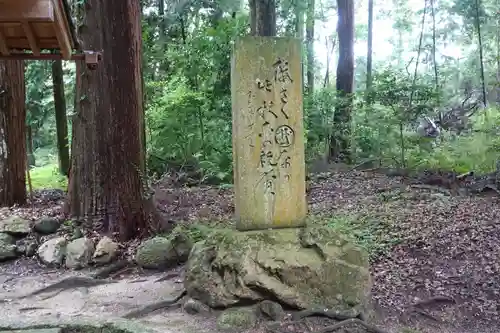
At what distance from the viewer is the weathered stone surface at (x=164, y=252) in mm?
6734

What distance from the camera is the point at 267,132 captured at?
5.04 meters

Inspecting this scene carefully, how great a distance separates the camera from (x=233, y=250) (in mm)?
4961

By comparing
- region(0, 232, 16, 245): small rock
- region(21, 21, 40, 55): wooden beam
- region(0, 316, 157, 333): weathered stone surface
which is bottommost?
region(0, 316, 157, 333): weathered stone surface

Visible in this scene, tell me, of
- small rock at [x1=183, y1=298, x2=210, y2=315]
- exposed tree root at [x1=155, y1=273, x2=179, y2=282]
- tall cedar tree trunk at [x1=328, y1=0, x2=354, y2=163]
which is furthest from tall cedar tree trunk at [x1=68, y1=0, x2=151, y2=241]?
tall cedar tree trunk at [x1=328, y1=0, x2=354, y2=163]

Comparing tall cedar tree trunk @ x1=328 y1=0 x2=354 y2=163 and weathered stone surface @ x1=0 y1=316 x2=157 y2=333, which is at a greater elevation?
tall cedar tree trunk @ x1=328 y1=0 x2=354 y2=163

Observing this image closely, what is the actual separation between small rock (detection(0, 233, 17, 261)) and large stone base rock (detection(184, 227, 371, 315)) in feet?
11.6

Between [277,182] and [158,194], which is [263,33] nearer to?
[158,194]

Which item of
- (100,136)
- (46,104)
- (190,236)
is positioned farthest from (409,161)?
(46,104)

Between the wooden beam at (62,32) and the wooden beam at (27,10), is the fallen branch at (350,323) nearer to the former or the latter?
the wooden beam at (62,32)

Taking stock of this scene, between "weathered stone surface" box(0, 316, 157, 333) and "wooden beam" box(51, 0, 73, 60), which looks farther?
"weathered stone surface" box(0, 316, 157, 333)

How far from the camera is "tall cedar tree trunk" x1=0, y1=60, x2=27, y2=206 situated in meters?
9.30

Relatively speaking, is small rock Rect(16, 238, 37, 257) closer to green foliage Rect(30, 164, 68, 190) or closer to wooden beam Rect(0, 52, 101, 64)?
wooden beam Rect(0, 52, 101, 64)

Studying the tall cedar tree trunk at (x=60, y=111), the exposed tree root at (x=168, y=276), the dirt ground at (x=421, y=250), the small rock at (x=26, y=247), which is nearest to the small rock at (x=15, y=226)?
the small rock at (x=26, y=247)

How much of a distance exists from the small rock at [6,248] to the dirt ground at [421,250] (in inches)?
5.7
